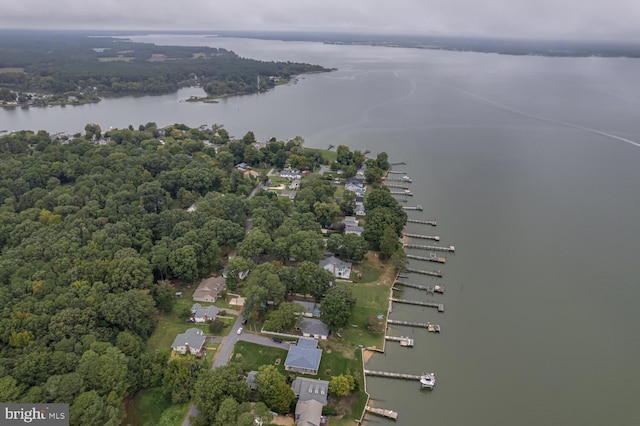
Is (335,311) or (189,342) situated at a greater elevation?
(335,311)

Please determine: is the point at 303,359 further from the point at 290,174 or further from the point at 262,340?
the point at 290,174

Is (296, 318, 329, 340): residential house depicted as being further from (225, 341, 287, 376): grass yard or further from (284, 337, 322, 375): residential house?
(225, 341, 287, 376): grass yard

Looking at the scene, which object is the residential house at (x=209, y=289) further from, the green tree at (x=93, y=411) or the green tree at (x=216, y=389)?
the green tree at (x=93, y=411)

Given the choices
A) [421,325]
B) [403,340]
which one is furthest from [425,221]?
[403,340]

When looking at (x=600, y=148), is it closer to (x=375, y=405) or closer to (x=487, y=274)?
(x=487, y=274)

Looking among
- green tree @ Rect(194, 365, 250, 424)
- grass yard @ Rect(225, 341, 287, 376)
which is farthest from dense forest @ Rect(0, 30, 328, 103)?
green tree @ Rect(194, 365, 250, 424)

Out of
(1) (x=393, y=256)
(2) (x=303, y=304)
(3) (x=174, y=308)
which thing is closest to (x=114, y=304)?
(3) (x=174, y=308)
